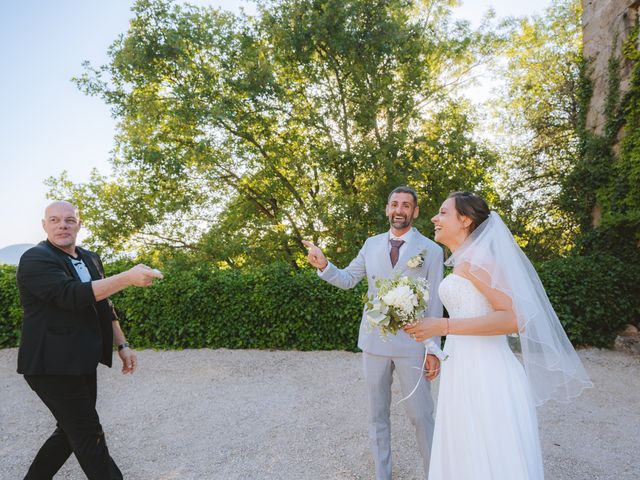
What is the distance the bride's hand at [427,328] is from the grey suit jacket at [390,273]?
486 millimetres

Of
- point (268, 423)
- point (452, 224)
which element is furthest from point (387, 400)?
point (268, 423)

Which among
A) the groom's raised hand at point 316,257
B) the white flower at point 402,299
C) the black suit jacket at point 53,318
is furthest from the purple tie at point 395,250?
the black suit jacket at point 53,318

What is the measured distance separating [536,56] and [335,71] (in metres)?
9.08

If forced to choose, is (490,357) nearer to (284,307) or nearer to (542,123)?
(284,307)

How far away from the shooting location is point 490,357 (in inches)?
98.1

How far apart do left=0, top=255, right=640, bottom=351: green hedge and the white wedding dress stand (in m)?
5.13

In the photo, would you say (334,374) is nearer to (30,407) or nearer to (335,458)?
(335,458)

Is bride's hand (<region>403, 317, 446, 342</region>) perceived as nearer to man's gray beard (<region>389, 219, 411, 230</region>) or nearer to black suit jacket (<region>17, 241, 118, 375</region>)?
man's gray beard (<region>389, 219, 411, 230</region>)

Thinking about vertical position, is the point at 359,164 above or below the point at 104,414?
above

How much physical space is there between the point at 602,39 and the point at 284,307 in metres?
9.68

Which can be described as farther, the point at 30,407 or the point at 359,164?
the point at 359,164

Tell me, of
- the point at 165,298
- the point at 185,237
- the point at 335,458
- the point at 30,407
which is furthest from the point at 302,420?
the point at 185,237

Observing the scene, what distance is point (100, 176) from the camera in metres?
11.8

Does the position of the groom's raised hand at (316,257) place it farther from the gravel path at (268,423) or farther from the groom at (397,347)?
the gravel path at (268,423)
